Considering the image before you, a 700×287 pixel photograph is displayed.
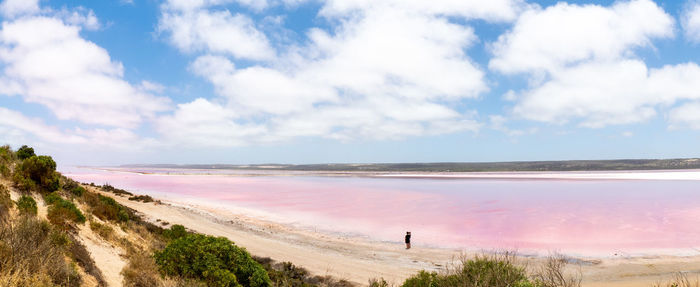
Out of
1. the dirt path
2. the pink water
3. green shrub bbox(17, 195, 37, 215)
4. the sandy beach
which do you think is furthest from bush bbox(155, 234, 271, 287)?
the pink water

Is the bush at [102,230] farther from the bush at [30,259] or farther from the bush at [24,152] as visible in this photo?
the bush at [24,152]

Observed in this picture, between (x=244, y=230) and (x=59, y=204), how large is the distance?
1546 centimetres

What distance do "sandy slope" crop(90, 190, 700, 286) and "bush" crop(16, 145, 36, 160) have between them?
362 inches

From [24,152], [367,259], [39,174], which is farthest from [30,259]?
[24,152]

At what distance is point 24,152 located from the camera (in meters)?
22.8

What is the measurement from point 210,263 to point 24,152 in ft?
64.6

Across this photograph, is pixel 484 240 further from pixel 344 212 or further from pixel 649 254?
pixel 344 212

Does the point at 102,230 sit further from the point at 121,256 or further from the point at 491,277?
the point at 491,277

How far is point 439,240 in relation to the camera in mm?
25531

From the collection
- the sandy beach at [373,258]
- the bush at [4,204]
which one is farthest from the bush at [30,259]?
the sandy beach at [373,258]

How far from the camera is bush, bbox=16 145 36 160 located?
22281mm

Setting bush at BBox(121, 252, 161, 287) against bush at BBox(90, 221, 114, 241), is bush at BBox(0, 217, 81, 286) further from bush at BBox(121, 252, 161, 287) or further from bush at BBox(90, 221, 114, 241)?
bush at BBox(90, 221, 114, 241)

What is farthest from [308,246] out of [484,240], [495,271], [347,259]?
[495,271]

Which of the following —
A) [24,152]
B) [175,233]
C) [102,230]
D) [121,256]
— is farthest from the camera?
[24,152]
